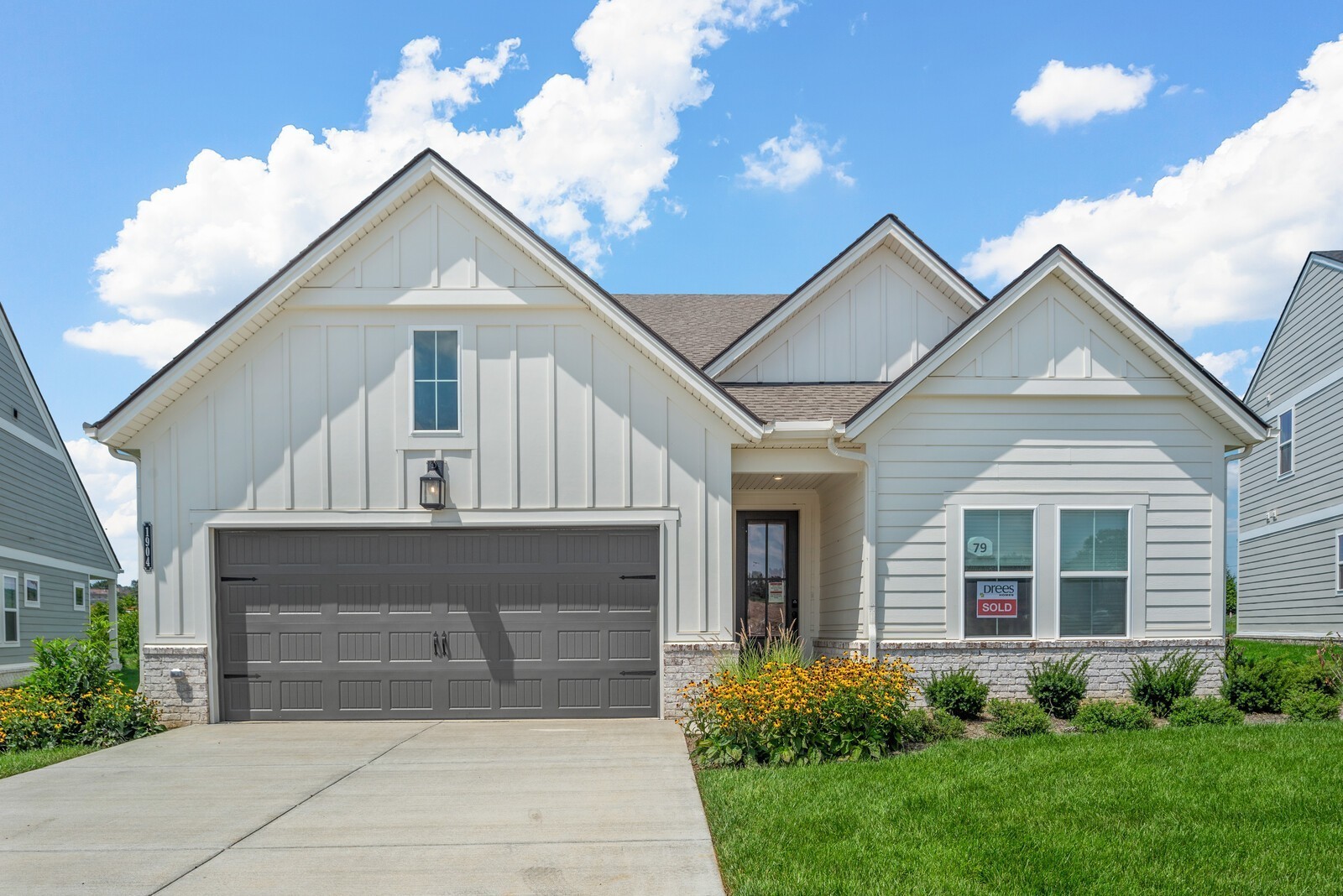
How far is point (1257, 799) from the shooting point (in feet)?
21.9

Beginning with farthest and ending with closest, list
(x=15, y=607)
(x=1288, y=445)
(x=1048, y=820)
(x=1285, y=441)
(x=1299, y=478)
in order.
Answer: (x=1285, y=441), (x=1288, y=445), (x=1299, y=478), (x=15, y=607), (x=1048, y=820)

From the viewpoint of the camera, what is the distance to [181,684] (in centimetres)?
1107

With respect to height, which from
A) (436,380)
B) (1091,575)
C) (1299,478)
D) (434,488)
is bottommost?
(1091,575)

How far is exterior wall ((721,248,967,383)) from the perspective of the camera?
1306cm

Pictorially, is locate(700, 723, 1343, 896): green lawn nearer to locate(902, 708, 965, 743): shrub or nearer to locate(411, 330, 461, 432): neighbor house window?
locate(902, 708, 965, 743): shrub

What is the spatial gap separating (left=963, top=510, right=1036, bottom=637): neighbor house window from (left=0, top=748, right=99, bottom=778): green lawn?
9.40 metres

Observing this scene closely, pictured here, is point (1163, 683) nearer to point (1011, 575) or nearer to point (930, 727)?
point (1011, 575)

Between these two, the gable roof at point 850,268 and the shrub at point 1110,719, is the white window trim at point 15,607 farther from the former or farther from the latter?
the shrub at point 1110,719

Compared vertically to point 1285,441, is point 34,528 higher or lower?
lower

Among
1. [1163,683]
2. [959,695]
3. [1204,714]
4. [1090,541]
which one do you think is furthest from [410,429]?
[1204,714]

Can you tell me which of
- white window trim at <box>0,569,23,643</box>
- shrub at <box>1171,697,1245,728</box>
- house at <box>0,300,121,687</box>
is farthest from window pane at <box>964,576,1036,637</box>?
white window trim at <box>0,569,23,643</box>

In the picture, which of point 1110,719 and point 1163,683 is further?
point 1163,683

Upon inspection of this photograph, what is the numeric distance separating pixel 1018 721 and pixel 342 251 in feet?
28.5

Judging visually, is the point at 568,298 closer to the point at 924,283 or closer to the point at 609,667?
the point at 609,667
